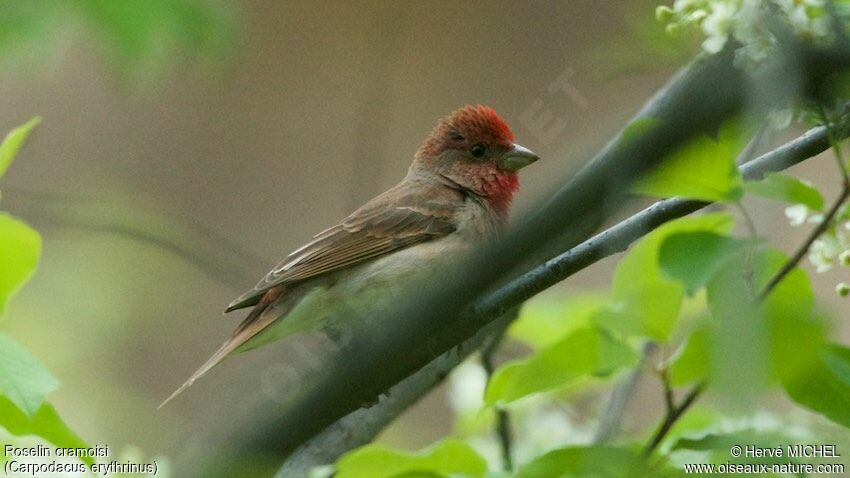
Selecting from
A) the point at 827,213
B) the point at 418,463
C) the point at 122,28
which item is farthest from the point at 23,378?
the point at 122,28

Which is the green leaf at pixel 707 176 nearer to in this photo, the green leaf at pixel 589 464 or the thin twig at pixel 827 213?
the thin twig at pixel 827 213

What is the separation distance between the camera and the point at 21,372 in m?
1.56

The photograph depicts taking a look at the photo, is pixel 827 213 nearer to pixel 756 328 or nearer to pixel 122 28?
pixel 756 328

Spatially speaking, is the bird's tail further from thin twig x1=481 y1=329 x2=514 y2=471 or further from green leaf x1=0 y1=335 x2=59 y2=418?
green leaf x1=0 y1=335 x2=59 y2=418

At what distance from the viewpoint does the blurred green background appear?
16.6 feet

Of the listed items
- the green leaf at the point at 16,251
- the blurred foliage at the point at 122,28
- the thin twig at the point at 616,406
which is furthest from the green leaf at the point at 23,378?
the thin twig at the point at 616,406

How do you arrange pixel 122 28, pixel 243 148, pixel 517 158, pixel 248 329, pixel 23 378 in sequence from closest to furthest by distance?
1. pixel 23 378
2. pixel 122 28
3. pixel 248 329
4. pixel 517 158
5. pixel 243 148

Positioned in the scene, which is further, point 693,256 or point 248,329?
point 248,329

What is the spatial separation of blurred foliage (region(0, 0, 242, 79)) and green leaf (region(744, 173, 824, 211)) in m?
1.78

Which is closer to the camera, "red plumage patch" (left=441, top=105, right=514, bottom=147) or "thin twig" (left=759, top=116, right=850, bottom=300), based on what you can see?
"thin twig" (left=759, top=116, right=850, bottom=300)

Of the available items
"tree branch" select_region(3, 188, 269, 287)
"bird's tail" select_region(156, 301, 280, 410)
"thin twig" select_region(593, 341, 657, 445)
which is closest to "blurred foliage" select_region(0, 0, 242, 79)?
"tree branch" select_region(3, 188, 269, 287)

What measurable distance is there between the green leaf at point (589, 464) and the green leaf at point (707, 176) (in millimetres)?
370

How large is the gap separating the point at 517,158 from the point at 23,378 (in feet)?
8.17

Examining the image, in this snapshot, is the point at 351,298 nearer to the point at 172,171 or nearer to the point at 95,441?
the point at 95,441
